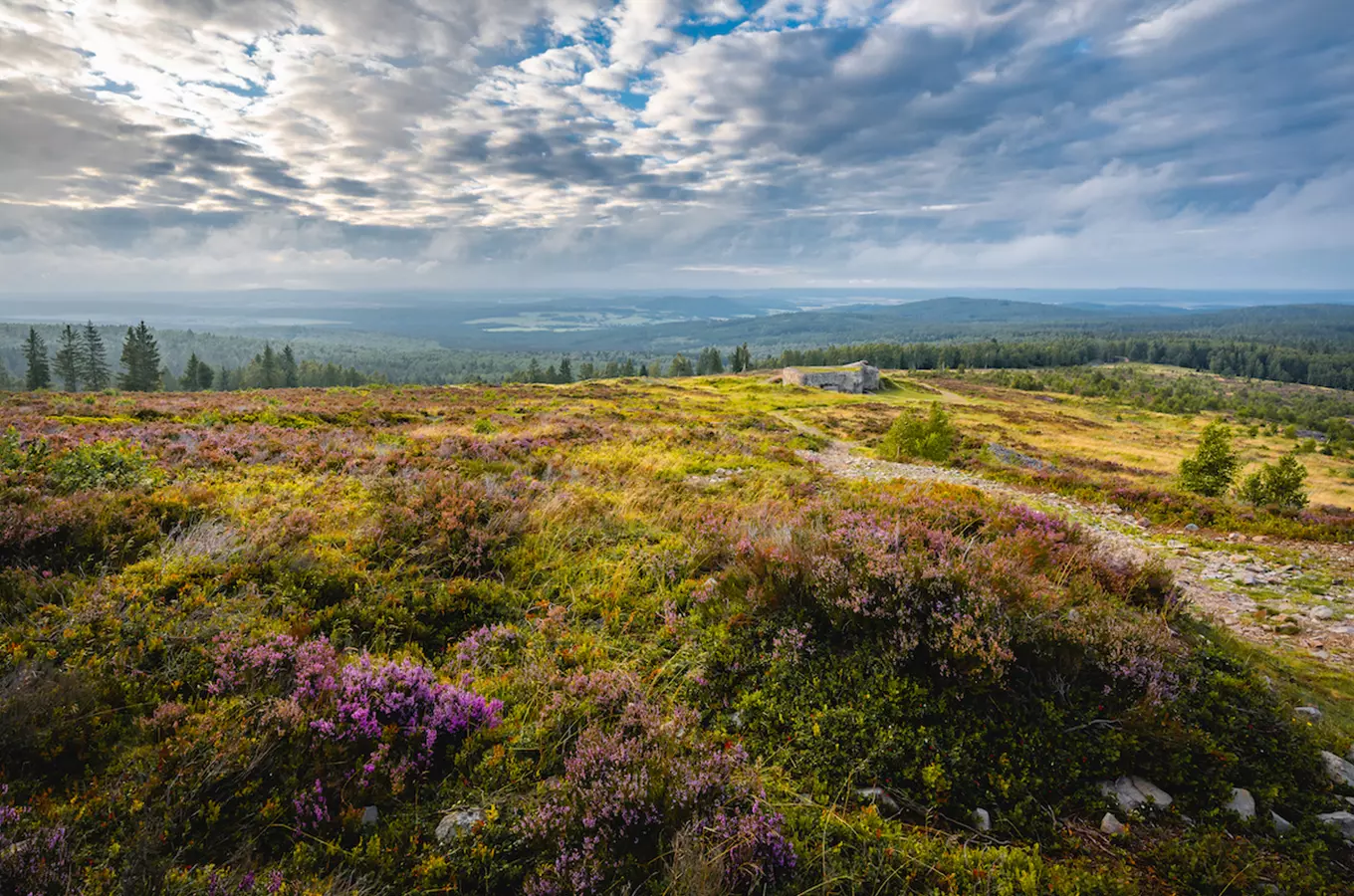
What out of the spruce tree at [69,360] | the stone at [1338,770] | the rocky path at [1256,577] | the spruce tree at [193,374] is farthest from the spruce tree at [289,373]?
the stone at [1338,770]

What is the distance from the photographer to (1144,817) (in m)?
3.49

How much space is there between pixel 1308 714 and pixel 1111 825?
9.91ft

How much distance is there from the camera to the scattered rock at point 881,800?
349 centimetres

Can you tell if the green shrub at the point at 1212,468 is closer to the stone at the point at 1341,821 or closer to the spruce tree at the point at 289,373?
the stone at the point at 1341,821

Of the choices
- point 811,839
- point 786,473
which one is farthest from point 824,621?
point 786,473

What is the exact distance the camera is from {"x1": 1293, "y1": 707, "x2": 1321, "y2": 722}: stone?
4.68m

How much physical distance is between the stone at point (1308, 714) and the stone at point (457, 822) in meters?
6.22

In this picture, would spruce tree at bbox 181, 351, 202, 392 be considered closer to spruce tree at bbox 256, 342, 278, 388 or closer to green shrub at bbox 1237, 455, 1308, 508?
spruce tree at bbox 256, 342, 278, 388

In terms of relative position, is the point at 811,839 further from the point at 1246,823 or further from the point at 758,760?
→ the point at 1246,823

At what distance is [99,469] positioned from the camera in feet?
22.6

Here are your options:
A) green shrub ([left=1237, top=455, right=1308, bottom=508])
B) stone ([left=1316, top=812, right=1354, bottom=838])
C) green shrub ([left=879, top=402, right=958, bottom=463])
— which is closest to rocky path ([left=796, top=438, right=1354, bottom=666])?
stone ([left=1316, top=812, right=1354, bottom=838])

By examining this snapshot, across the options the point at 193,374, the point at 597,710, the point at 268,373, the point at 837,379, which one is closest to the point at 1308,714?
the point at 597,710

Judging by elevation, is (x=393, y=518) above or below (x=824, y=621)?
above

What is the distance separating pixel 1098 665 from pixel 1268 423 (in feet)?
431
